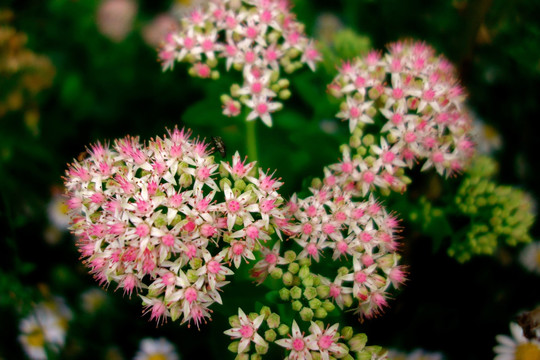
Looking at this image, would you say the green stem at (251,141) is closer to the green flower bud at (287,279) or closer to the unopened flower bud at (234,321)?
the green flower bud at (287,279)

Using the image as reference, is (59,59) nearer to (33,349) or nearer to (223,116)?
(223,116)

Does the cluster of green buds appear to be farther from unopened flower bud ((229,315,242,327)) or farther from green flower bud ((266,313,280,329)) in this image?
unopened flower bud ((229,315,242,327))

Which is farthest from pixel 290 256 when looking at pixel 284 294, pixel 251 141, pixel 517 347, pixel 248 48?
pixel 517 347

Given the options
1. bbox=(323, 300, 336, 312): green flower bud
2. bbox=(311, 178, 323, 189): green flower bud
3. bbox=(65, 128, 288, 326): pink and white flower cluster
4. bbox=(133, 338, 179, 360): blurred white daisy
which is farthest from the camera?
bbox=(133, 338, 179, 360): blurred white daisy

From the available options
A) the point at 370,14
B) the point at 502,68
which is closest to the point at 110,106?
the point at 370,14

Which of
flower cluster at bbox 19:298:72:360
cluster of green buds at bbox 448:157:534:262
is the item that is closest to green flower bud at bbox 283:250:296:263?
cluster of green buds at bbox 448:157:534:262
